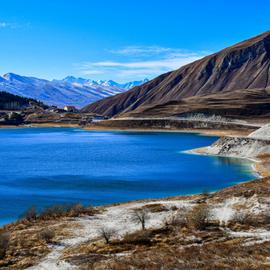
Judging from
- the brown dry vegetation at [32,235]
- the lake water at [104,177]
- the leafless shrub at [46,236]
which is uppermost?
the leafless shrub at [46,236]

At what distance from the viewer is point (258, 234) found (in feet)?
81.0

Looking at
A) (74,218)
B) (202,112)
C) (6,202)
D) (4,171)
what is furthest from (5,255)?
(202,112)

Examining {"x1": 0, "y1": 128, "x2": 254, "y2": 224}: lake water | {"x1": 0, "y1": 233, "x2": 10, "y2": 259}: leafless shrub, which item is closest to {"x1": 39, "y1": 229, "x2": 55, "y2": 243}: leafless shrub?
{"x1": 0, "y1": 233, "x2": 10, "y2": 259}: leafless shrub

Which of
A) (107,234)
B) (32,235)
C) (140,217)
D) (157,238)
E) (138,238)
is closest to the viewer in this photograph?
(138,238)

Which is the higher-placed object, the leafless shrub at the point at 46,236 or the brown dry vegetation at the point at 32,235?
the leafless shrub at the point at 46,236

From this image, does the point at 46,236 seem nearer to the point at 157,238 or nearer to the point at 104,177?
the point at 157,238

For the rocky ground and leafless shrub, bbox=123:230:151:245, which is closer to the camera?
the rocky ground

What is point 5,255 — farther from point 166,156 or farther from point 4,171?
point 166,156

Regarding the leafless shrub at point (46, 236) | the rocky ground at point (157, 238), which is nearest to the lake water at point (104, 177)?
the rocky ground at point (157, 238)

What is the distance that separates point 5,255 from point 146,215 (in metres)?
10.5

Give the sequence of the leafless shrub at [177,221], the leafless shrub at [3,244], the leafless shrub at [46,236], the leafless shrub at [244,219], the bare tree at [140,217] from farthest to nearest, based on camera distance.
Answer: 1. the leafless shrub at [244,219]
2. the leafless shrub at [177,221]
3. the bare tree at [140,217]
4. the leafless shrub at [46,236]
5. the leafless shrub at [3,244]

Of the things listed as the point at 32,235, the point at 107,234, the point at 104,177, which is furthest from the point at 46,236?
the point at 104,177

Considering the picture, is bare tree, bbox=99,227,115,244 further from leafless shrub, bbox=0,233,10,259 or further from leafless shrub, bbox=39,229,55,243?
leafless shrub, bbox=0,233,10,259

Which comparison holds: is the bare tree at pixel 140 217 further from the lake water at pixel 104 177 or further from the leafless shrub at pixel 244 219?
the lake water at pixel 104 177
